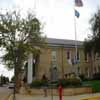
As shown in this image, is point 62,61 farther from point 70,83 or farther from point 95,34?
point 70,83

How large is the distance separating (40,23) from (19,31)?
13.7 ft

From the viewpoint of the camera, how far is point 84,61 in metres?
68.2

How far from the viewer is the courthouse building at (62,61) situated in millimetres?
63938

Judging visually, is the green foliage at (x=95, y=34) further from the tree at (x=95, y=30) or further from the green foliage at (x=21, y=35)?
the green foliage at (x=21, y=35)

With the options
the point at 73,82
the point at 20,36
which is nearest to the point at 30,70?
the point at 20,36

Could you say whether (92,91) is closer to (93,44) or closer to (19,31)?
(93,44)

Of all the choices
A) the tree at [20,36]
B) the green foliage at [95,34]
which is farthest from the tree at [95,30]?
the tree at [20,36]

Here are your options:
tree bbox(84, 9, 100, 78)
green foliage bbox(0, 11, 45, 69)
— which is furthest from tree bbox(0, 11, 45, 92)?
tree bbox(84, 9, 100, 78)

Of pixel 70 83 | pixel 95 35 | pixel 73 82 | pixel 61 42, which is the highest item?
pixel 61 42

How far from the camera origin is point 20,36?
5588cm

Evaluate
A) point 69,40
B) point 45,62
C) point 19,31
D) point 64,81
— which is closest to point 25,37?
point 19,31

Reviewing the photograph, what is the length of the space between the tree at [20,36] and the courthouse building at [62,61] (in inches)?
214

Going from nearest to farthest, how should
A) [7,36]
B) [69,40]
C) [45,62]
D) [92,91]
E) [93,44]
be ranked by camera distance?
1. [92,91]
2. [93,44]
3. [7,36]
4. [45,62]
5. [69,40]

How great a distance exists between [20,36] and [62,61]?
43.6 feet
